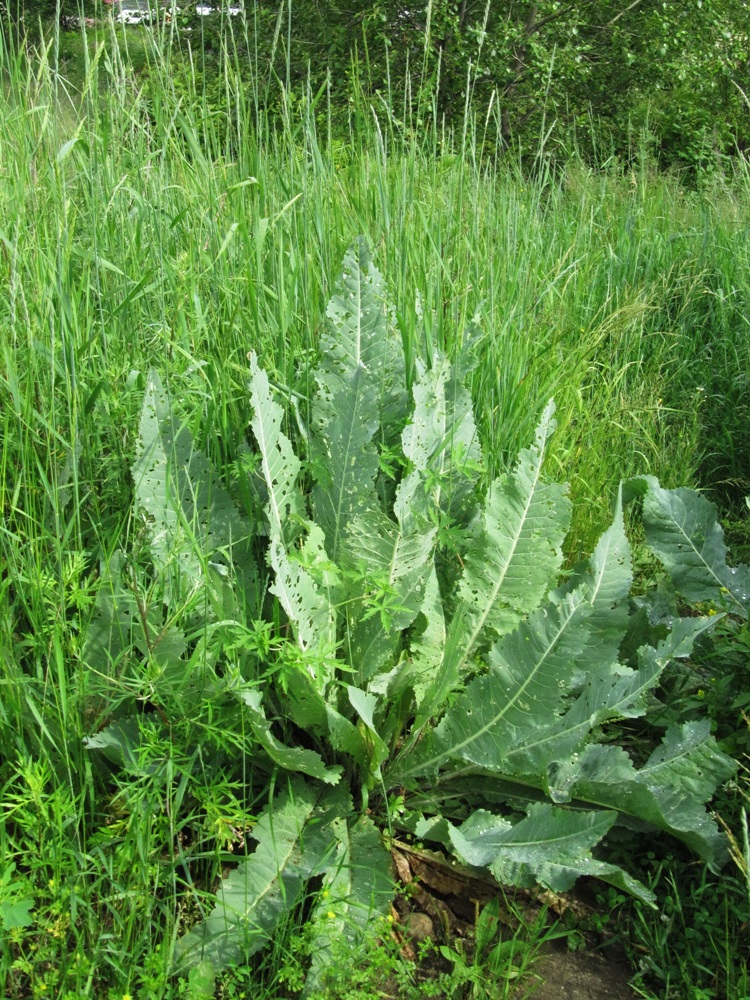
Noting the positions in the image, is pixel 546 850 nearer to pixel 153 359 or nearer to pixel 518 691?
pixel 518 691

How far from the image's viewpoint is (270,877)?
5.25 ft

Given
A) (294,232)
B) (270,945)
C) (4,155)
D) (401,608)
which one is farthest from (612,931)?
(4,155)

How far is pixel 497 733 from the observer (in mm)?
1794

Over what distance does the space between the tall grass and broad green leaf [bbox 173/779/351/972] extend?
0.07 m

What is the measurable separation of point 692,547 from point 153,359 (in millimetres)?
1456

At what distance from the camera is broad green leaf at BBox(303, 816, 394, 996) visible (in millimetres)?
1473

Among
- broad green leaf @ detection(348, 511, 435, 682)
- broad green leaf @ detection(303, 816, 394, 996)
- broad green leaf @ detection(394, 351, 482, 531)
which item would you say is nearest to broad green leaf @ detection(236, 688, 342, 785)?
A: broad green leaf @ detection(303, 816, 394, 996)

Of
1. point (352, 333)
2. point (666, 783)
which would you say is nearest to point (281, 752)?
point (666, 783)

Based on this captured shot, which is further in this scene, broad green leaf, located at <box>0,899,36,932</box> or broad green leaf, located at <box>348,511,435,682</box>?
broad green leaf, located at <box>348,511,435,682</box>

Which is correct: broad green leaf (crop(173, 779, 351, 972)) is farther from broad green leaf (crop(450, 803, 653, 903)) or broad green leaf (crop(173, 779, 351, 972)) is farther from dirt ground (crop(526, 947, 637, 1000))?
dirt ground (crop(526, 947, 637, 1000))

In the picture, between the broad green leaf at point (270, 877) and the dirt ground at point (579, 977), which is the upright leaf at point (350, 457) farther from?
the dirt ground at point (579, 977)

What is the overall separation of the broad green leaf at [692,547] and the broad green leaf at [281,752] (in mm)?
1116

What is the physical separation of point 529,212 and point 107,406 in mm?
2328

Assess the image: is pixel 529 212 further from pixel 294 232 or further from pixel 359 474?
pixel 359 474
